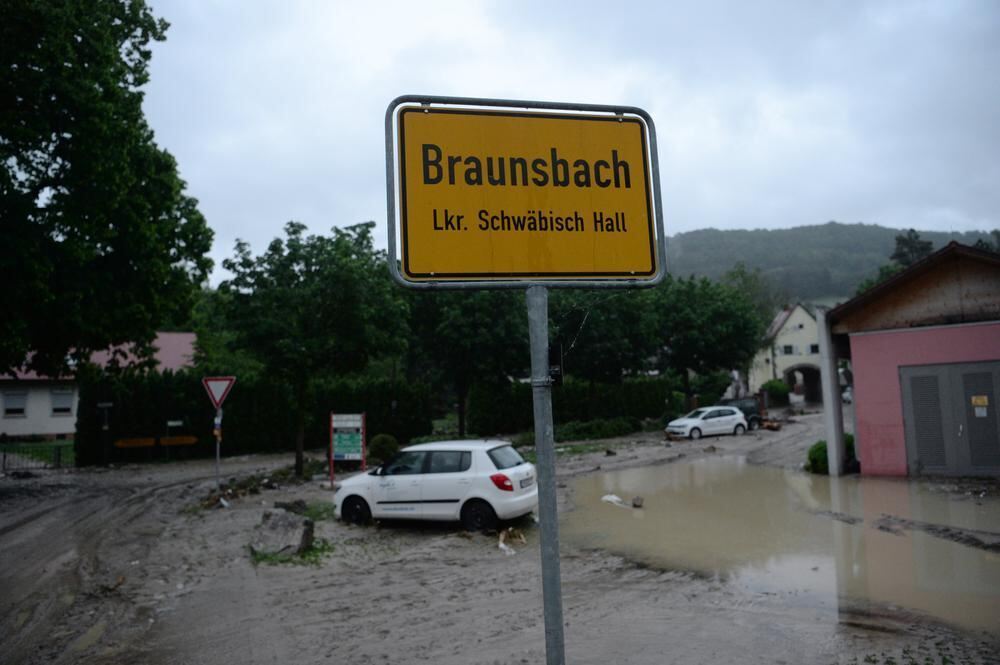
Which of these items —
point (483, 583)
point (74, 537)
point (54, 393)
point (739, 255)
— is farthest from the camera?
point (739, 255)

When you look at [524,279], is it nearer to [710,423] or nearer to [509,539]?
[509,539]

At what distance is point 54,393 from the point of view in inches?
1388

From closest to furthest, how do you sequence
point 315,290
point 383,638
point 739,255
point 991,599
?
1. point 383,638
2. point 991,599
3. point 315,290
4. point 739,255

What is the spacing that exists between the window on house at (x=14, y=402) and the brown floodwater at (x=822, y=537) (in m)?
31.9

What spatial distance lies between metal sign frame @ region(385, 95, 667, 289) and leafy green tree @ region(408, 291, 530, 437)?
84.0ft

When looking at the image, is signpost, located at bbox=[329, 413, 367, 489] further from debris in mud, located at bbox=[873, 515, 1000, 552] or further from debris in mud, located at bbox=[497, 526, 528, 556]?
debris in mud, located at bbox=[873, 515, 1000, 552]

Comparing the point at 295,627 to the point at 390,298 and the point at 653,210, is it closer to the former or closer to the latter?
the point at 653,210

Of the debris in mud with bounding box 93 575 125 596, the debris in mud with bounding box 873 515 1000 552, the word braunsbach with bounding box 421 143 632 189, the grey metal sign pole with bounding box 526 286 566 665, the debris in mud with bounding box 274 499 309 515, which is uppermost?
the word braunsbach with bounding box 421 143 632 189

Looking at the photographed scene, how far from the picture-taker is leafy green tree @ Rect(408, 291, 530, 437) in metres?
29.0

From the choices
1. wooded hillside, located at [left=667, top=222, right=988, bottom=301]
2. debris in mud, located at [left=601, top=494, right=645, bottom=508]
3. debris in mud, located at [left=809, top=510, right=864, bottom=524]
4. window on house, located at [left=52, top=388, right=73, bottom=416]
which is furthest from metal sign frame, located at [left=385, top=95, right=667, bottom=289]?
wooded hillside, located at [left=667, top=222, right=988, bottom=301]

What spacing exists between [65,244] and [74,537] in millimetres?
6104

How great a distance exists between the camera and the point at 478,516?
37.5 ft

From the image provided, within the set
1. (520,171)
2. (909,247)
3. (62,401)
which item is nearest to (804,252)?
(909,247)

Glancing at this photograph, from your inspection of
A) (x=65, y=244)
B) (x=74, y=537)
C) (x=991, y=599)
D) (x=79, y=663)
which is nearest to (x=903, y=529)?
(x=991, y=599)
